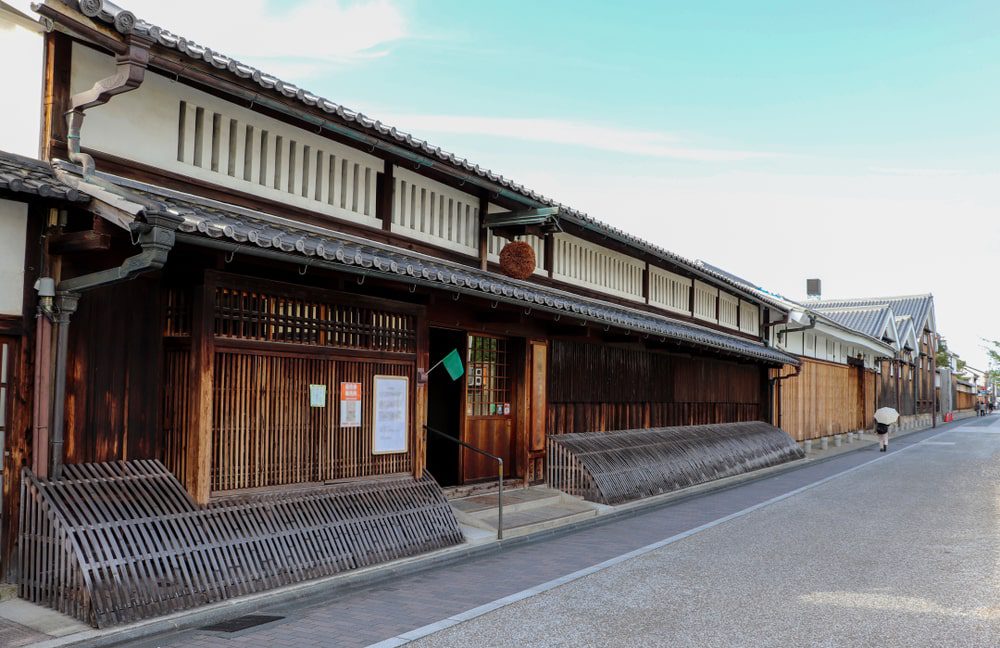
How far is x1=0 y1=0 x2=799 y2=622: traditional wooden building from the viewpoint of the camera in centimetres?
716

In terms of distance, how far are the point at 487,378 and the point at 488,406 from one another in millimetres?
497

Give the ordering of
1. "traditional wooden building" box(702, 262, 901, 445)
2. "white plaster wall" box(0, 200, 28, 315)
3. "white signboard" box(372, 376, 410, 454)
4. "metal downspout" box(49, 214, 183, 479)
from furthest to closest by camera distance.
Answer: "traditional wooden building" box(702, 262, 901, 445) → "white signboard" box(372, 376, 410, 454) → "white plaster wall" box(0, 200, 28, 315) → "metal downspout" box(49, 214, 183, 479)

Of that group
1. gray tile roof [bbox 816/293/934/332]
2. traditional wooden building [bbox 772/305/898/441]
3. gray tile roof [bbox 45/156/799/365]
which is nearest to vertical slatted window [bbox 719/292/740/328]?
traditional wooden building [bbox 772/305/898/441]

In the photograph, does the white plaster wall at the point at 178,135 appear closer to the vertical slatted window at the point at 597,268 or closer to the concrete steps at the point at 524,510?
the concrete steps at the point at 524,510

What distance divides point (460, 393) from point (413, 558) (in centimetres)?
412

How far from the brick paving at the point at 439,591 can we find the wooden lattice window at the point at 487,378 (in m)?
2.74

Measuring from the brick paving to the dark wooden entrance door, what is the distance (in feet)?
7.52

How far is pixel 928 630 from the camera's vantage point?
6953mm

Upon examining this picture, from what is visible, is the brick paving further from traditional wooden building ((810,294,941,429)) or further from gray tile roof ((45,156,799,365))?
traditional wooden building ((810,294,941,429))

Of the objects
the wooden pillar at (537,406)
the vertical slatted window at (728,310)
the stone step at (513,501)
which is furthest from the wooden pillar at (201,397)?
the vertical slatted window at (728,310)

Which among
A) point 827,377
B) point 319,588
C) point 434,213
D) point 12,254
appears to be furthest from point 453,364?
point 827,377

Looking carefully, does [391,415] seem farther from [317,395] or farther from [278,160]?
[278,160]

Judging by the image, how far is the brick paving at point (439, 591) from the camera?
22.1 feet

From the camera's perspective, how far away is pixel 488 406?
13883mm
